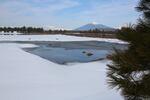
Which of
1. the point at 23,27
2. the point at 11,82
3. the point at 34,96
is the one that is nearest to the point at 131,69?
the point at 34,96

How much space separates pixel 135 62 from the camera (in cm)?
312

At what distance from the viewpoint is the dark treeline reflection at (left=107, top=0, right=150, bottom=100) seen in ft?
10.1

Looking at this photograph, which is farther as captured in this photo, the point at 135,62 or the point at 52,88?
the point at 52,88

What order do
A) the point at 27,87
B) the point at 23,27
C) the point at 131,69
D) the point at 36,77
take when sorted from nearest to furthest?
the point at 131,69 → the point at 27,87 → the point at 36,77 → the point at 23,27

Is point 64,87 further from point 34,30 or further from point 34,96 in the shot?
point 34,30

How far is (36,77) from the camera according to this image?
30.2ft

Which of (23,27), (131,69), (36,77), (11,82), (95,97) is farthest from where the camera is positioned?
(23,27)

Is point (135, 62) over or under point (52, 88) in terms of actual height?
over

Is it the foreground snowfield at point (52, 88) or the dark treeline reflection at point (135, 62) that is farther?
the foreground snowfield at point (52, 88)

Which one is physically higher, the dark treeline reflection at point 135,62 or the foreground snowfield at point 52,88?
the dark treeline reflection at point 135,62

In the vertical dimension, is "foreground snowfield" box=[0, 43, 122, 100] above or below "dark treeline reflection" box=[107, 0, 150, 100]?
below

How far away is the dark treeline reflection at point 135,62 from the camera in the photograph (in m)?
3.07

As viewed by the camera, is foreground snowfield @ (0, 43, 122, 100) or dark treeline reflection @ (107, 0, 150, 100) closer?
dark treeline reflection @ (107, 0, 150, 100)

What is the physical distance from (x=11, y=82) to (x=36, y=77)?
Answer: 1172 millimetres
